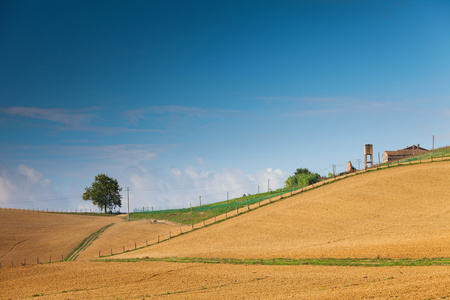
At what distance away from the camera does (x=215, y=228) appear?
67.6 meters

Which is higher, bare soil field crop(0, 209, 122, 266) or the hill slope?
the hill slope

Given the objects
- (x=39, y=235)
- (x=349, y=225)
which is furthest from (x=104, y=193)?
(x=349, y=225)

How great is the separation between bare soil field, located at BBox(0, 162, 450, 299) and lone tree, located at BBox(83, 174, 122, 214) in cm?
4988

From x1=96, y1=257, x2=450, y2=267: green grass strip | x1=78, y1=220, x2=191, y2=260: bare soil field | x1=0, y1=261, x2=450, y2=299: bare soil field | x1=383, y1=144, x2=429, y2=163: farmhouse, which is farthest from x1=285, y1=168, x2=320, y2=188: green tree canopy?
x1=0, y1=261, x2=450, y2=299: bare soil field

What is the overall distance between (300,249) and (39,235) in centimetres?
6496

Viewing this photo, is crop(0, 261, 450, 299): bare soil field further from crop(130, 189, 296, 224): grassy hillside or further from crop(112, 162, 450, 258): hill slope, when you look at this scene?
crop(130, 189, 296, 224): grassy hillside

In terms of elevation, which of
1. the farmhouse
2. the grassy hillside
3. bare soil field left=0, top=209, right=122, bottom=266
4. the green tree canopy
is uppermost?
the farmhouse

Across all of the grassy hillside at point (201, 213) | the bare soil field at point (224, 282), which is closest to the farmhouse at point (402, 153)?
the grassy hillside at point (201, 213)

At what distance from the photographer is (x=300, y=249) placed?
44500mm

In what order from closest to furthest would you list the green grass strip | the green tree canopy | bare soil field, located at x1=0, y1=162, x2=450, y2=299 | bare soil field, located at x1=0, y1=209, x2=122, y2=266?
bare soil field, located at x1=0, y1=162, x2=450, y2=299
the green grass strip
bare soil field, located at x1=0, y1=209, x2=122, y2=266
the green tree canopy

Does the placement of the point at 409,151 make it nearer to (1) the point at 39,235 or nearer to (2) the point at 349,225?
(2) the point at 349,225

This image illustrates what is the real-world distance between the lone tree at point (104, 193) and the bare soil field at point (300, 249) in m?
49.9

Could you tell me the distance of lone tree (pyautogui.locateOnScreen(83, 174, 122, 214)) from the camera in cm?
14012

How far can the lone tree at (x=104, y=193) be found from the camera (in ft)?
460
